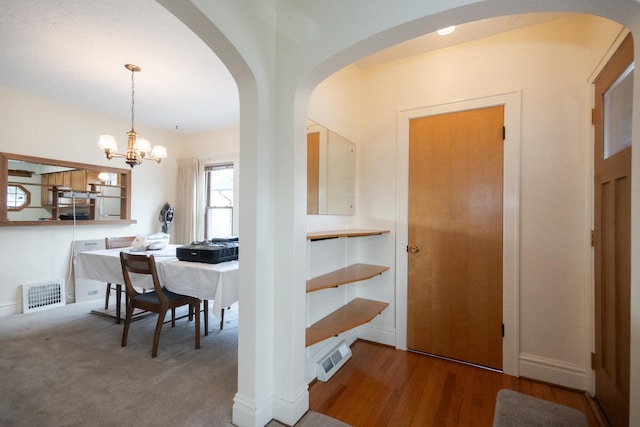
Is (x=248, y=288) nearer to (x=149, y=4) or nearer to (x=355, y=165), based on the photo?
(x=355, y=165)

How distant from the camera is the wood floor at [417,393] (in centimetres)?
173

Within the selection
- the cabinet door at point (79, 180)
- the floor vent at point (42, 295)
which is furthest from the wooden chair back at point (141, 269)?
the cabinet door at point (79, 180)

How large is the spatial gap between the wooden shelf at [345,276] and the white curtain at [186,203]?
137 inches

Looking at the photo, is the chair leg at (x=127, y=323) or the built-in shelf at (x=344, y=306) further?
the chair leg at (x=127, y=323)

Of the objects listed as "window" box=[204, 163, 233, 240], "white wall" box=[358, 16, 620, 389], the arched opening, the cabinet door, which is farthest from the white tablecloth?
"white wall" box=[358, 16, 620, 389]

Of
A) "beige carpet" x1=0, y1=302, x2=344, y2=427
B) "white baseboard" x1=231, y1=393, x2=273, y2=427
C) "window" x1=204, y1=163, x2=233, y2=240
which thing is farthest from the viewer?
"window" x1=204, y1=163, x2=233, y2=240

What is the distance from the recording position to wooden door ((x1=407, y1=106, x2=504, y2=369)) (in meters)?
2.26

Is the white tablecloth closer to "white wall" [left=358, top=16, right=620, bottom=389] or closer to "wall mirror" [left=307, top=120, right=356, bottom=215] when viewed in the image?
"wall mirror" [left=307, top=120, right=356, bottom=215]

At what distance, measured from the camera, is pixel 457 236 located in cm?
239

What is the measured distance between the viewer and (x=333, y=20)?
153 cm

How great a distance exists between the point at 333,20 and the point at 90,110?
428 cm

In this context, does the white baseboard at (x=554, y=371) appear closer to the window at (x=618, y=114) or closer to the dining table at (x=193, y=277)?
the window at (x=618, y=114)

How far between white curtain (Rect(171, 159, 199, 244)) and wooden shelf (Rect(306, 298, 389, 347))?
354cm

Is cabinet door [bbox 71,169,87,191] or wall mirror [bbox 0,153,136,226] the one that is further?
cabinet door [bbox 71,169,87,191]
